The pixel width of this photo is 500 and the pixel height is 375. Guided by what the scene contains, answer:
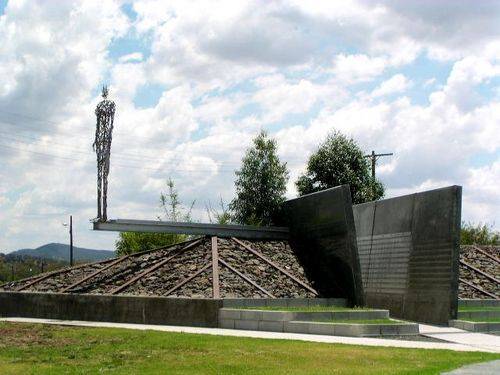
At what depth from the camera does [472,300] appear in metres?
20.2

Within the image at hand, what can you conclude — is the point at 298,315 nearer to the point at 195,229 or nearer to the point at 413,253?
the point at 413,253

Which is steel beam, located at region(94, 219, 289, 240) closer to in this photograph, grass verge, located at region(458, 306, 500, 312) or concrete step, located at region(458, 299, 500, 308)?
concrete step, located at region(458, 299, 500, 308)

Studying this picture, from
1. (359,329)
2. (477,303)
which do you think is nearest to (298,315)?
(359,329)

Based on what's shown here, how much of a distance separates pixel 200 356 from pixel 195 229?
11.2 meters

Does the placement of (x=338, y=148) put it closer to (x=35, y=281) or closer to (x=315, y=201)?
(x=315, y=201)

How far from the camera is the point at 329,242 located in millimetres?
21109

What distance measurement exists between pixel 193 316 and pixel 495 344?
7355 mm

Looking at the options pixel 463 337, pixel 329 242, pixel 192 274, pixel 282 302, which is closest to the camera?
pixel 463 337

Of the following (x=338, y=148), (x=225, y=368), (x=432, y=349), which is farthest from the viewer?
(x=338, y=148)

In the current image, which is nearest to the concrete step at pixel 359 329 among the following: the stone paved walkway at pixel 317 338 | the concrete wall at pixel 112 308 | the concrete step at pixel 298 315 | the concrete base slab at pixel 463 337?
the stone paved walkway at pixel 317 338

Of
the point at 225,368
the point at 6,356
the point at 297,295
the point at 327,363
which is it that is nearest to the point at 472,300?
the point at 297,295

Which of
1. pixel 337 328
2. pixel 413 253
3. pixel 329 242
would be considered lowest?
pixel 337 328

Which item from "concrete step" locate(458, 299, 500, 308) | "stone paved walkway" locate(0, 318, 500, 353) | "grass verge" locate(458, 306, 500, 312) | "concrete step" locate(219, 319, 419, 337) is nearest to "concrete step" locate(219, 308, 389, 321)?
"concrete step" locate(219, 319, 419, 337)

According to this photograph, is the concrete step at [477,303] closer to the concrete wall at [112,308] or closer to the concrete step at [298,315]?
the concrete step at [298,315]
